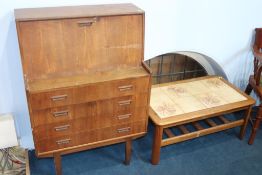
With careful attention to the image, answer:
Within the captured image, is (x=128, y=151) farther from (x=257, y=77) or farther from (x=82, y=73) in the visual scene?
(x=257, y=77)

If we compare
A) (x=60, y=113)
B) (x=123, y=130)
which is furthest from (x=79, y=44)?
(x=123, y=130)

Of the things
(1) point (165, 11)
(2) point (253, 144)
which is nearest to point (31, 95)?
(1) point (165, 11)

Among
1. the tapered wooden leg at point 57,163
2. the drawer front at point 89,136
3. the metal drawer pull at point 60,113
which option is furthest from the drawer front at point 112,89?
the tapered wooden leg at point 57,163

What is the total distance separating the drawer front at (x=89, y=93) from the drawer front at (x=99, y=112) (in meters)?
0.03

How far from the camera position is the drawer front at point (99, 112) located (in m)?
1.76

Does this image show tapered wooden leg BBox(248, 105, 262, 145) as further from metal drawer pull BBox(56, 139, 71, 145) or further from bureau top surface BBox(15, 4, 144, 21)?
metal drawer pull BBox(56, 139, 71, 145)

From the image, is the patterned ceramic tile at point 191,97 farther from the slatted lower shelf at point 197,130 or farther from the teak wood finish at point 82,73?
the teak wood finish at point 82,73

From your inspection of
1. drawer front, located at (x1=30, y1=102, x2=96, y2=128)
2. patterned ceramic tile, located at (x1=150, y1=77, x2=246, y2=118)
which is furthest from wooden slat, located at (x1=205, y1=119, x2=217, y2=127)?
drawer front, located at (x1=30, y1=102, x2=96, y2=128)

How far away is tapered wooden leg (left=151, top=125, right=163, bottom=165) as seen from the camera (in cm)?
212

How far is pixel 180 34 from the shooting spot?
93.4 inches

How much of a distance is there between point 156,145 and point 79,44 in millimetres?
946

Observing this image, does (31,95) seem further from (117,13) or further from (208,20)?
(208,20)

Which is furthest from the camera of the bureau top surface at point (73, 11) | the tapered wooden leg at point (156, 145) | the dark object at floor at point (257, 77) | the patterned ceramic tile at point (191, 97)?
the dark object at floor at point (257, 77)

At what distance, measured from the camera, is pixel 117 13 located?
1.78 meters
